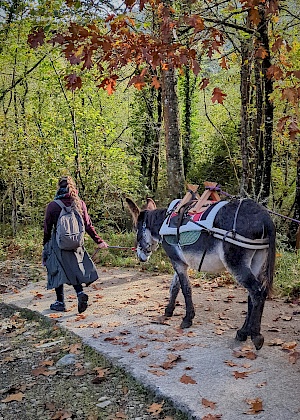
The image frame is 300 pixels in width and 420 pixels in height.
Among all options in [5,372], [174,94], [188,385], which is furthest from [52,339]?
[174,94]

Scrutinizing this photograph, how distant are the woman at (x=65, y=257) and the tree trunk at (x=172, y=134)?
3.18 m

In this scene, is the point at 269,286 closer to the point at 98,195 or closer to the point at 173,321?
the point at 173,321

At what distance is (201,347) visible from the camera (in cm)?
513

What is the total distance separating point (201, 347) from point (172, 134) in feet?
17.5

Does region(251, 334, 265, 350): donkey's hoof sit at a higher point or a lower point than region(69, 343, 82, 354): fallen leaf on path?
higher

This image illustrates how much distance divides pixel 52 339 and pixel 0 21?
1274 cm

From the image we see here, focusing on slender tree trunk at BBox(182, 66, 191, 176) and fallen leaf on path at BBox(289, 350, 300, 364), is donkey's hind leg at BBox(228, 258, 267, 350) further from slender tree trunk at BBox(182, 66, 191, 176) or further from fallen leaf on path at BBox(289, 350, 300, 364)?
slender tree trunk at BBox(182, 66, 191, 176)

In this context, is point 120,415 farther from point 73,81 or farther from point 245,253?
point 73,81

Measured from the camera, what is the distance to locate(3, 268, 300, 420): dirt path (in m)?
3.88

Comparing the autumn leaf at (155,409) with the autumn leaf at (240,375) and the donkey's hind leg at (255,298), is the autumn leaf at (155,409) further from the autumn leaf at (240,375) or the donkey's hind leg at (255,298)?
the donkey's hind leg at (255,298)

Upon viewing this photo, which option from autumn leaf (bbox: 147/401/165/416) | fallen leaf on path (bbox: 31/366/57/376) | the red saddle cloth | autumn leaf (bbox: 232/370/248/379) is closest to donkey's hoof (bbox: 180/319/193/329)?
the red saddle cloth

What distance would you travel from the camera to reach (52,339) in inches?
239

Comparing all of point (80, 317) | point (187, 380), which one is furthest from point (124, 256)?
point (187, 380)

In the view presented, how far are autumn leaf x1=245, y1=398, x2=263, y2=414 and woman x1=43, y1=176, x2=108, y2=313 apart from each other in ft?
11.3
